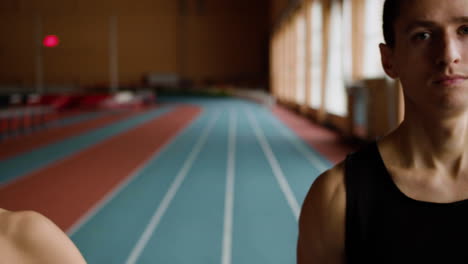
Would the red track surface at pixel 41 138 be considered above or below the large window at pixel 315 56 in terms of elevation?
below

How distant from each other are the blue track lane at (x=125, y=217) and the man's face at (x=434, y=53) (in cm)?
233

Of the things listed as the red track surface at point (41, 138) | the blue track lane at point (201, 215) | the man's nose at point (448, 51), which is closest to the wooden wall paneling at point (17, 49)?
the red track surface at point (41, 138)

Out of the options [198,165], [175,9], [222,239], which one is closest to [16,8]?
[175,9]

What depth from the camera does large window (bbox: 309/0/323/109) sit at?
16516mm

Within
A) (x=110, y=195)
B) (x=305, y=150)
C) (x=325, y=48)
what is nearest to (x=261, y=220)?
(x=110, y=195)

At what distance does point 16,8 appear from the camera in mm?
37438

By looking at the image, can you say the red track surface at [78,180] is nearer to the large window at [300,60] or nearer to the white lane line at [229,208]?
the white lane line at [229,208]

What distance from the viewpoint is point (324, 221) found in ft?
2.60

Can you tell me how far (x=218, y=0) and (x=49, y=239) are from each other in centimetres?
3769

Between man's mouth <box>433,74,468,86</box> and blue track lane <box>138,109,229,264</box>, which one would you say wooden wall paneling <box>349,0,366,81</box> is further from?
man's mouth <box>433,74,468,86</box>

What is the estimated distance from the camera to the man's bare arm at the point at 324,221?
2.59 ft

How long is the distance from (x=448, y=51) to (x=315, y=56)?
16888 mm

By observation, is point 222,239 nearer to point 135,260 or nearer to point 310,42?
point 135,260

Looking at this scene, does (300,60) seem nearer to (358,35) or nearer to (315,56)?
(315,56)
